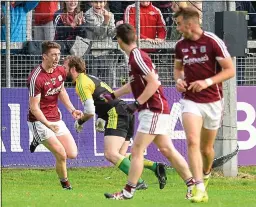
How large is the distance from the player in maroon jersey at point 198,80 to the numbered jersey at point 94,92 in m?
3.08

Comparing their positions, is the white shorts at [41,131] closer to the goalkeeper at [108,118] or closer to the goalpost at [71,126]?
the goalkeeper at [108,118]

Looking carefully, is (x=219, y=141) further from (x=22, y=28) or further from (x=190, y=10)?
(x=190, y=10)

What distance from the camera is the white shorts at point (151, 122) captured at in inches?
478

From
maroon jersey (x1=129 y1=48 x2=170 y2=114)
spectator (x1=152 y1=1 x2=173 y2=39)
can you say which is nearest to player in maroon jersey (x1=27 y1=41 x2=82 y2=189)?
maroon jersey (x1=129 y1=48 x2=170 y2=114)

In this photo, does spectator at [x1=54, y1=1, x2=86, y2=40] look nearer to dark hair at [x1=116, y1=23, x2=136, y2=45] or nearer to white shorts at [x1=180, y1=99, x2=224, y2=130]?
dark hair at [x1=116, y1=23, x2=136, y2=45]

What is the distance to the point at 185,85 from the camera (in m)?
11.9

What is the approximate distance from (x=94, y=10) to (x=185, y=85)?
7.51m

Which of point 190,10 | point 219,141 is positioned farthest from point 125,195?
point 219,141

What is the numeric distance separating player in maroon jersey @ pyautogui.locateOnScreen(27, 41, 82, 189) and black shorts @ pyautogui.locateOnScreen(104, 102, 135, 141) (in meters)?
0.53

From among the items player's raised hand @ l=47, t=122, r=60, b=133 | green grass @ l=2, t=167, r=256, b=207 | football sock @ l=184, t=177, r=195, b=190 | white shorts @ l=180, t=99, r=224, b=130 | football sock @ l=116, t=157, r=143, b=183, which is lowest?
green grass @ l=2, t=167, r=256, b=207

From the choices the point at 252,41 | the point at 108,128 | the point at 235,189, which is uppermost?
the point at 252,41

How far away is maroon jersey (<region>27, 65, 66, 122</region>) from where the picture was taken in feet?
51.0

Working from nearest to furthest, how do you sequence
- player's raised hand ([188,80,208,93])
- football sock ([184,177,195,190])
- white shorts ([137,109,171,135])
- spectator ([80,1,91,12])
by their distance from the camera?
1. player's raised hand ([188,80,208,93])
2. white shorts ([137,109,171,135])
3. football sock ([184,177,195,190])
4. spectator ([80,1,91,12])

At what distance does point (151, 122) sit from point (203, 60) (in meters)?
1.00
